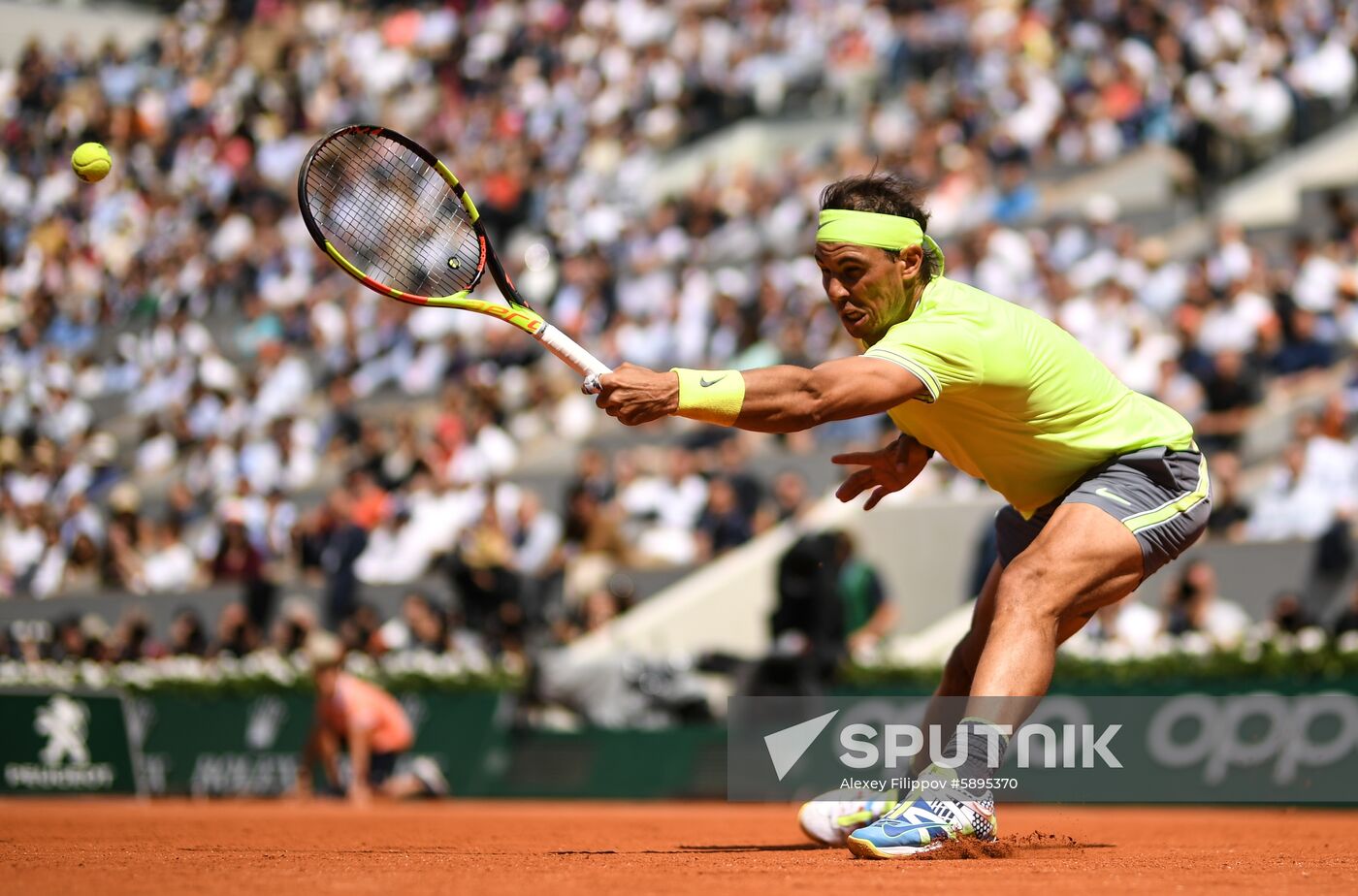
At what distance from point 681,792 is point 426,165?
7.36 metres

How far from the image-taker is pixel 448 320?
22.8 meters

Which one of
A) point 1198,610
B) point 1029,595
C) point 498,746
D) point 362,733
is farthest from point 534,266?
point 1029,595

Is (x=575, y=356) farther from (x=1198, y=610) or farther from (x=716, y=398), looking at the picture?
(x=1198, y=610)

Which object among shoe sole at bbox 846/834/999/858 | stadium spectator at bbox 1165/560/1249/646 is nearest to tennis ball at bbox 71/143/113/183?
shoe sole at bbox 846/834/999/858

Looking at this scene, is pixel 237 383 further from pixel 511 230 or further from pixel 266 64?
pixel 266 64

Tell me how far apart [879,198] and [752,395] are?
1.01m

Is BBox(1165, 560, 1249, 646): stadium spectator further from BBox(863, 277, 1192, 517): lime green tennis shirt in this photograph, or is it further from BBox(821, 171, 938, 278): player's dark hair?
BBox(821, 171, 938, 278): player's dark hair

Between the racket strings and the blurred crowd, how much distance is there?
27.0 feet

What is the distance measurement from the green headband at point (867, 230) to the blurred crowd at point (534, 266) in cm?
861

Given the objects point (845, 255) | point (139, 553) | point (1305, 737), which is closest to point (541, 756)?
point (1305, 737)

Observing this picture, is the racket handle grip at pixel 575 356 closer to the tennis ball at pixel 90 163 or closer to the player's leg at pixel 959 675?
→ the player's leg at pixel 959 675

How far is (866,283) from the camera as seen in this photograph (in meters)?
6.49

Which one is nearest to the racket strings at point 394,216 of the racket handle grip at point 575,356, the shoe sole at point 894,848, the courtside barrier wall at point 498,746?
the racket handle grip at point 575,356

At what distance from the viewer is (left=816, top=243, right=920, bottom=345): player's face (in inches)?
255
